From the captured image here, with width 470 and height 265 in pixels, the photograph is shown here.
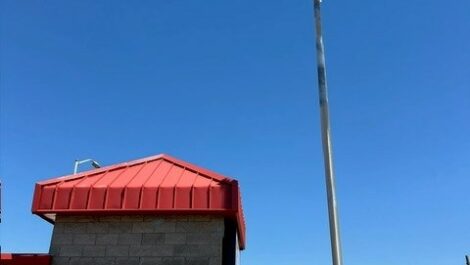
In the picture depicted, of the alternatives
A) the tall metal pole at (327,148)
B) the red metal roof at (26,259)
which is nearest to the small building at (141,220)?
the red metal roof at (26,259)

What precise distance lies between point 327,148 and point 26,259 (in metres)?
5.79

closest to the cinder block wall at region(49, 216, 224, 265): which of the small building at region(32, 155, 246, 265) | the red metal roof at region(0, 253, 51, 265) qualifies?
the small building at region(32, 155, 246, 265)

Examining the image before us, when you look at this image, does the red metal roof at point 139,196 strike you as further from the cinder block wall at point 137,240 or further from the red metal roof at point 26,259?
the red metal roof at point 26,259

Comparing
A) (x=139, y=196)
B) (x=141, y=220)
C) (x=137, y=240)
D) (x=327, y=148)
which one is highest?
(x=327, y=148)

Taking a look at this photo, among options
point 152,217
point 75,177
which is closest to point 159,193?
point 152,217

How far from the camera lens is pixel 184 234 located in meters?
8.85

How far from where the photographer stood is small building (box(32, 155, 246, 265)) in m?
8.76

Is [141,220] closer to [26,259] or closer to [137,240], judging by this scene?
[137,240]

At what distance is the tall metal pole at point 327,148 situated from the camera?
8.42 m

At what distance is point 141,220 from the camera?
903 centimetres

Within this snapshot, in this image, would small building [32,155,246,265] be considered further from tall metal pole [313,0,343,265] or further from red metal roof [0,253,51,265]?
tall metal pole [313,0,343,265]

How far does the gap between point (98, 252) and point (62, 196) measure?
3.94ft

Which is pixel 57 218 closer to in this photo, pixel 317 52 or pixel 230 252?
pixel 230 252

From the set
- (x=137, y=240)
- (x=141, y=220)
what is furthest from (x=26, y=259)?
(x=141, y=220)
